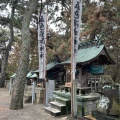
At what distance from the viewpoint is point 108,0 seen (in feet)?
52.7

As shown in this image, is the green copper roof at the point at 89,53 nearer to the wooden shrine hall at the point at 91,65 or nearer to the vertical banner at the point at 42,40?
the wooden shrine hall at the point at 91,65

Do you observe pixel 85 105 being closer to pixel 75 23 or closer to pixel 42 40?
pixel 75 23

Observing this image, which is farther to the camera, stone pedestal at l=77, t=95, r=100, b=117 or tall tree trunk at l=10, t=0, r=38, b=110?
tall tree trunk at l=10, t=0, r=38, b=110

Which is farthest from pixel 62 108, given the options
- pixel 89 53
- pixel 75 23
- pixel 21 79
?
pixel 89 53

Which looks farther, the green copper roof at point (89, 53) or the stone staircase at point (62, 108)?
the green copper roof at point (89, 53)

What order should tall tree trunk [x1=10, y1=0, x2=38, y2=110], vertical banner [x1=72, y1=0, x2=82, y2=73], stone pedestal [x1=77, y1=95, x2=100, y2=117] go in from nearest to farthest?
1. stone pedestal [x1=77, y1=95, x2=100, y2=117]
2. vertical banner [x1=72, y1=0, x2=82, y2=73]
3. tall tree trunk [x1=10, y1=0, x2=38, y2=110]

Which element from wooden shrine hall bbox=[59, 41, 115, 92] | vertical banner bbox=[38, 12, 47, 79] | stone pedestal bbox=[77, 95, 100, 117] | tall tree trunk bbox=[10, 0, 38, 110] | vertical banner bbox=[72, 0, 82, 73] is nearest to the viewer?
stone pedestal bbox=[77, 95, 100, 117]

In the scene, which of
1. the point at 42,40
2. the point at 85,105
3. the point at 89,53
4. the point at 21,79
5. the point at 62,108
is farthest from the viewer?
the point at 89,53

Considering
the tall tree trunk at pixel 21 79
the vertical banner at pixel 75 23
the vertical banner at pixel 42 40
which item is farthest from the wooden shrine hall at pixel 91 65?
the vertical banner at pixel 75 23

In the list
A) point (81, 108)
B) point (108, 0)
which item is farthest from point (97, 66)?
point (108, 0)

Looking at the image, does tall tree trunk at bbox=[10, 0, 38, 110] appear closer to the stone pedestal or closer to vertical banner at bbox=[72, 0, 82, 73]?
vertical banner at bbox=[72, 0, 82, 73]

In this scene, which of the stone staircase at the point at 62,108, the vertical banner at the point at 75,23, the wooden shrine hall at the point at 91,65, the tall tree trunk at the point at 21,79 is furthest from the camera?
the wooden shrine hall at the point at 91,65

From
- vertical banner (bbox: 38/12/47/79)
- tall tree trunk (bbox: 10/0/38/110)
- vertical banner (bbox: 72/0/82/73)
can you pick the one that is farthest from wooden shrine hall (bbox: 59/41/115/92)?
vertical banner (bbox: 72/0/82/73)

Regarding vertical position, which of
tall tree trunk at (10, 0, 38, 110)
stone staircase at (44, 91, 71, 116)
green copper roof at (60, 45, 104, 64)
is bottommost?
stone staircase at (44, 91, 71, 116)
